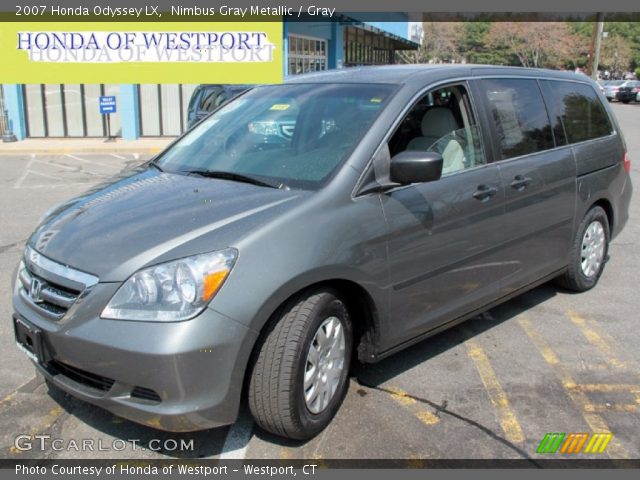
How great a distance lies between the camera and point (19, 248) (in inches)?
255

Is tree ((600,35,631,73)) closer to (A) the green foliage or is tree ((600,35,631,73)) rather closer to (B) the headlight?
(A) the green foliage

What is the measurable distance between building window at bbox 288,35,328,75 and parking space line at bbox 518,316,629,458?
1564cm

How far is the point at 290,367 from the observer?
285 centimetres

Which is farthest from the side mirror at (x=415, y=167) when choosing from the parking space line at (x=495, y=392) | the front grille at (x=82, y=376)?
the front grille at (x=82, y=376)

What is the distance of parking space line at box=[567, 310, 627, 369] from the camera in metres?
4.06

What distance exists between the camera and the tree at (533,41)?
6456cm

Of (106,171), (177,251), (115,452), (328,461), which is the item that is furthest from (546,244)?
(106,171)

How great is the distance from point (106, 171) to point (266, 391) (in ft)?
36.5

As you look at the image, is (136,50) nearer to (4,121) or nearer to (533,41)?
(4,121)

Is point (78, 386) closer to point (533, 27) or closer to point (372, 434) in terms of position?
point (372, 434)

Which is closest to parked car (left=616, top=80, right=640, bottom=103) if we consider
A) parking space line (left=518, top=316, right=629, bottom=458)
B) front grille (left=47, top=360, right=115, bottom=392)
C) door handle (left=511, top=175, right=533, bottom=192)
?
parking space line (left=518, top=316, right=629, bottom=458)

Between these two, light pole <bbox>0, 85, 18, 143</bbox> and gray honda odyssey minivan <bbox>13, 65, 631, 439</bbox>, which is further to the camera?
light pole <bbox>0, 85, 18, 143</bbox>

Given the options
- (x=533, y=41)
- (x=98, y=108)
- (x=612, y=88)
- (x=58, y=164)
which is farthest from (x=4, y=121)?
(x=533, y=41)

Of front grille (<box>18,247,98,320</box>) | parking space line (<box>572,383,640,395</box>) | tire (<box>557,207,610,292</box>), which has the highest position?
front grille (<box>18,247,98,320</box>)
